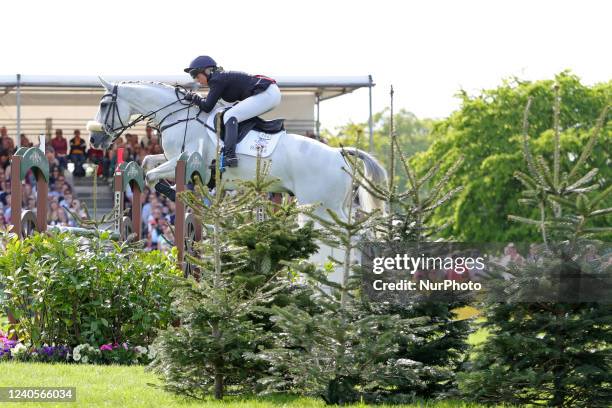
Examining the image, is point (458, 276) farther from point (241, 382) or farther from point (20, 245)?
point (20, 245)

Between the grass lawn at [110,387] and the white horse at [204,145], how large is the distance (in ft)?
21.0

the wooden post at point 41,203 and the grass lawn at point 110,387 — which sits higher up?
the wooden post at point 41,203

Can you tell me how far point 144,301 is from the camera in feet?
36.4

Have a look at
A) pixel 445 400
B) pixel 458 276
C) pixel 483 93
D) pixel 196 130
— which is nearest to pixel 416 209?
pixel 458 276

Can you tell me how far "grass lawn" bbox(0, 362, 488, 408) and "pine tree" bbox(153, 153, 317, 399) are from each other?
234 millimetres

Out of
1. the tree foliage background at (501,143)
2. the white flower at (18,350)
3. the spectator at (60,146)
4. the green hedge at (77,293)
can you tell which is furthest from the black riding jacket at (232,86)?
the tree foliage background at (501,143)

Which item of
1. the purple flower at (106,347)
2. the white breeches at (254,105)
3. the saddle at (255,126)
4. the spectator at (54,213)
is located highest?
the white breeches at (254,105)

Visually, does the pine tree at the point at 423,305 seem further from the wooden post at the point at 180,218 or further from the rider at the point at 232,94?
the rider at the point at 232,94

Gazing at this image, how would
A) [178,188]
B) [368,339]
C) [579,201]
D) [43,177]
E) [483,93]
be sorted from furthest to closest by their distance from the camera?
[483,93] < [178,188] < [43,177] < [368,339] < [579,201]

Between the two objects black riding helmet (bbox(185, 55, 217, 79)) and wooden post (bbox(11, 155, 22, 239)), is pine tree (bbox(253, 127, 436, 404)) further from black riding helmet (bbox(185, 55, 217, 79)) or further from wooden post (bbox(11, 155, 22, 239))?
black riding helmet (bbox(185, 55, 217, 79))

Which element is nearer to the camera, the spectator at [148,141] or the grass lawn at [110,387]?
the grass lawn at [110,387]

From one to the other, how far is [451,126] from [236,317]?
138 feet

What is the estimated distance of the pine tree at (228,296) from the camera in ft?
27.3

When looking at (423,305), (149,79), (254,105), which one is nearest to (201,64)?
(254,105)
